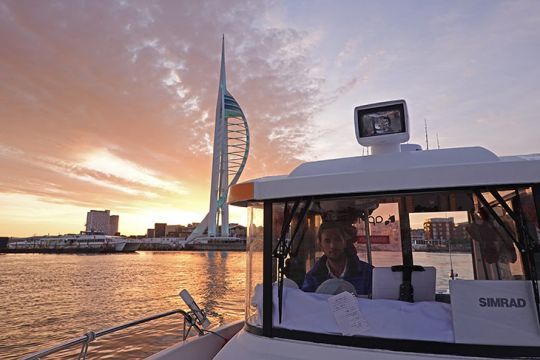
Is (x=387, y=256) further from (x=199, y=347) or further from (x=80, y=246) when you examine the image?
A: (x=80, y=246)

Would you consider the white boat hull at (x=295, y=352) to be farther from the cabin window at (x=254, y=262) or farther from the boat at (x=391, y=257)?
the cabin window at (x=254, y=262)

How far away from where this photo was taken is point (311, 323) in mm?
1979

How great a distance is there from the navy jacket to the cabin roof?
1.57ft

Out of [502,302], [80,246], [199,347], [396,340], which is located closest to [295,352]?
[396,340]

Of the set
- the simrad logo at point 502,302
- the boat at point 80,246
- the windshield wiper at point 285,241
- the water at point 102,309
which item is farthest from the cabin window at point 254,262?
the boat at point 80,246

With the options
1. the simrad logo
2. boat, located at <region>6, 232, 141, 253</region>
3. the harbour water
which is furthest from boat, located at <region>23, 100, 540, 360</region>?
boat, located at <region>6, 232, 141, 253</region>

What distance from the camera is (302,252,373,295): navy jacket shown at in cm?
212

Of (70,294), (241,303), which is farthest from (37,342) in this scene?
(70,294)

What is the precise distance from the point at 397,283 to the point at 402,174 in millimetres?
674

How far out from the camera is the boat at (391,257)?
1.67 m

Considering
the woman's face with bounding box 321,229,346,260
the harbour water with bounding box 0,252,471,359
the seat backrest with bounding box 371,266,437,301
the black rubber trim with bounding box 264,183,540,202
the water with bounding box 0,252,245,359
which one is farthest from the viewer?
the water with bounding box 0,252,245,359

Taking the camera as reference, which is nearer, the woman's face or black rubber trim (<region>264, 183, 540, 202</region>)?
black rubber trim (<region>264, 183, 540, 202</region>)

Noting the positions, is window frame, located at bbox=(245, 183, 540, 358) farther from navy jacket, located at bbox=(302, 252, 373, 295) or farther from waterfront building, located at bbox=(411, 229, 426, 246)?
navy jacket, located at bbox=(302, 252, 373, 295)

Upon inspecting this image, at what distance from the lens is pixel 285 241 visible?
2.13 metres
